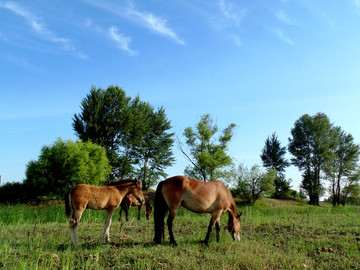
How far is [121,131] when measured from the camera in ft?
114

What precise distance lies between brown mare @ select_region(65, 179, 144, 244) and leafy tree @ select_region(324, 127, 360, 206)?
42516 millimetres

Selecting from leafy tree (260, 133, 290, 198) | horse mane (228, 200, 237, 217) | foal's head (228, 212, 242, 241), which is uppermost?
leafy tree (260, 133, 290, 198)

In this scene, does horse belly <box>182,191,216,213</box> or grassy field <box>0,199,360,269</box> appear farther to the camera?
horse belly <box>182,191,216,213</box>

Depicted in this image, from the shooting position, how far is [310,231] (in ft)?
30.4

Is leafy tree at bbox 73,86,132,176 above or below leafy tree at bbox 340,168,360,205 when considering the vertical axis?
above

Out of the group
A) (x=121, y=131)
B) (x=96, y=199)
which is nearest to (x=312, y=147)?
(x=121, y=131)

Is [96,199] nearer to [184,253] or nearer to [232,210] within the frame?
[184,253]

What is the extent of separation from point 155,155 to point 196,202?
112 feet

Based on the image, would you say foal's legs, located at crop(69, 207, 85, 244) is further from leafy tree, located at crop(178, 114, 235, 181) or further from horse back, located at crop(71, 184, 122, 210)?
leafy tree, located at crop(178, 114, 235, 181)

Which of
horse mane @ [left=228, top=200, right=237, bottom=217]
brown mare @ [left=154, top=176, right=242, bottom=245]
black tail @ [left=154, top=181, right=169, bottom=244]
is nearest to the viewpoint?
brown mare @ [left=154, top=176, right=242, bottom=245]

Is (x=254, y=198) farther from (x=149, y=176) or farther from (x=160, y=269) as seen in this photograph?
(x=160, y=269)

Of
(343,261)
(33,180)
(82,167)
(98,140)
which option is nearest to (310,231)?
(343,261)

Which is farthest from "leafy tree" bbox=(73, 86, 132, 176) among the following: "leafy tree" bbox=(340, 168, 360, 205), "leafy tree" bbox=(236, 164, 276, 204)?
"leafy tree" bbox=(340, 168, 360, 205)

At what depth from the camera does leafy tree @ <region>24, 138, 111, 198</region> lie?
24422 mm
